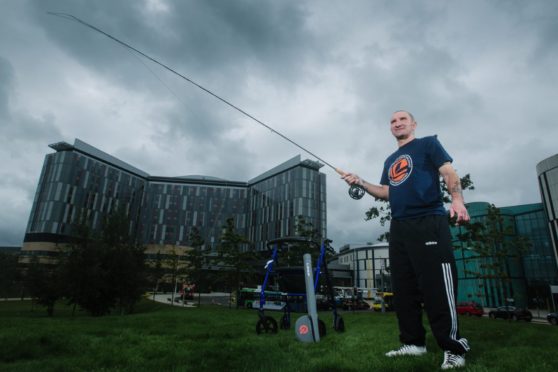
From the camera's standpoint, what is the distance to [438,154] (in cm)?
355

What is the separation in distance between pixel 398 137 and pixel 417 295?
185cm

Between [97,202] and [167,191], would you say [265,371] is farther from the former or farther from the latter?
[167,191]

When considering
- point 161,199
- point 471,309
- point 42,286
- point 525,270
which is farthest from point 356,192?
point 161,199

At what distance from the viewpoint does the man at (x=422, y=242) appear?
3.11 meters

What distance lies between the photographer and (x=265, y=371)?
8.98ft

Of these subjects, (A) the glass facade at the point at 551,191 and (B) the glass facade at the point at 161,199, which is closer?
(A) the glass facade at the point at 551,191

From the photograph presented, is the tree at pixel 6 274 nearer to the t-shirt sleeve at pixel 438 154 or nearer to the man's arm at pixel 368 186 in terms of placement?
the man's arm at pixel 368 186

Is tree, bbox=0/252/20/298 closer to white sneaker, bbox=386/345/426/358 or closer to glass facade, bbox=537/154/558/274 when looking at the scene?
white sneaker, bbox=386/345/426/358

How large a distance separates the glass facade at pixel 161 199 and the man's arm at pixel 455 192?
74.3 metres

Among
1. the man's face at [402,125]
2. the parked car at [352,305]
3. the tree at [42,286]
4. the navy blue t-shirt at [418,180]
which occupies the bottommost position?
the parked car at [352,305]

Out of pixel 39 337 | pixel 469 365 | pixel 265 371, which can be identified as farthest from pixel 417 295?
pixel 39 337

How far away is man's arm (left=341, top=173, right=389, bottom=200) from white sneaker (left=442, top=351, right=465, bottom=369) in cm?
186

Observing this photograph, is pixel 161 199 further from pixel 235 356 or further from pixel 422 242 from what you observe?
pixel 422 242

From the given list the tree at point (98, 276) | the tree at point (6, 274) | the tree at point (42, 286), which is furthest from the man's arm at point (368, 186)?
the tree at point (6, 274)
